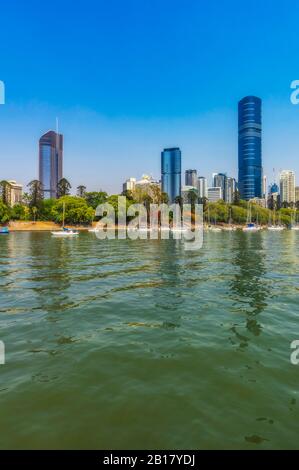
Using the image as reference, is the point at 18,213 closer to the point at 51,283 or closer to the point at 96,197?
the point at 96,197

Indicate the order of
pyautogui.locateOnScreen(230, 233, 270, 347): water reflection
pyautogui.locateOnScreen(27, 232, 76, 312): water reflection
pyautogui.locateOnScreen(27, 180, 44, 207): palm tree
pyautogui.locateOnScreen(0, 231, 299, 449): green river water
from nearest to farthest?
pyautogui.locateOnScreen(0, 231, 299, 449): green river water → pyautogui.locateOnScreen(230, 233, 270, 347): water reflection → pyautogui.locateOnScreen(27, 232, 76, 312): water reflection → pyautogui.locateOnScreen(27, 180, 44, 207): palm tree

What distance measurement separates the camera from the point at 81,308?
1531 cm

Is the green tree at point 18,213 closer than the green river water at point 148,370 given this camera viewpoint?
No

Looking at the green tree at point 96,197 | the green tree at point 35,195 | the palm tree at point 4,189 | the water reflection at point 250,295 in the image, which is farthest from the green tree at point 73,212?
the water reflection at point 250,295

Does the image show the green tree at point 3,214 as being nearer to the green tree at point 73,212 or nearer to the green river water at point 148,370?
the green tree at point 73,212

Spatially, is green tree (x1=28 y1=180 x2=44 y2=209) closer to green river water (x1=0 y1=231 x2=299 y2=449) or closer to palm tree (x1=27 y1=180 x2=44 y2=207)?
palm tree (x1=27 y1=180 x2=44 y2=207)

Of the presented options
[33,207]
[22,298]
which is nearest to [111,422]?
[22,298]

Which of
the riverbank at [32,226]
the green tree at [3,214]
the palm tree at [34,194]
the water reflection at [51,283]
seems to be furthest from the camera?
the palm tree at [34,194]

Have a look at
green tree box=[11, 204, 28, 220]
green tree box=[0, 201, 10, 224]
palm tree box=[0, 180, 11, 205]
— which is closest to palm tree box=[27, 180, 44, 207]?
green tree box=[11, 204, 28, 220]

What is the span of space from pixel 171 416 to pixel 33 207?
155 meters

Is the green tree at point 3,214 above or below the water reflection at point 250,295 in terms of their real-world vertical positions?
above

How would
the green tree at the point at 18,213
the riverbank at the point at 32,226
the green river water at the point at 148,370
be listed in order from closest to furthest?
1. the green river water at the point at 148,370
2. the riverbank at the point at 32,226
3. the green tree at the point at 18,213

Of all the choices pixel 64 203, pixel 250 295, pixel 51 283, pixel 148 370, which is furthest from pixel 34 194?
pixel 148 370
